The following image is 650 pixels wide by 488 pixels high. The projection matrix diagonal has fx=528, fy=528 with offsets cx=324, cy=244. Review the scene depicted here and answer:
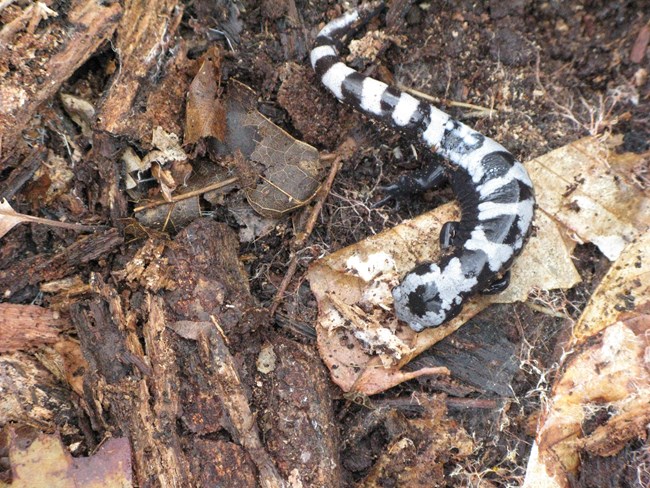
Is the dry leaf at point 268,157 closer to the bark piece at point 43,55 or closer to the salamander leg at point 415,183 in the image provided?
the salamander leg at point 415,183

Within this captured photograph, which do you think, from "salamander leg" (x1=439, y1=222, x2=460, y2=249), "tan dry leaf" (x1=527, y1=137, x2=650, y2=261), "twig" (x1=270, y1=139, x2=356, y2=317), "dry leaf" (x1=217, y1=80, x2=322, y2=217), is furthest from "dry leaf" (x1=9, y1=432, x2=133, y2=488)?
"tan dry leaf" (x1=527, y1=137, x2=650, y2=261)

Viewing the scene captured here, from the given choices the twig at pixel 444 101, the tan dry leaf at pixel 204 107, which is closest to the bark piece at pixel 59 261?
the tan dry leaf at pixel 204 107

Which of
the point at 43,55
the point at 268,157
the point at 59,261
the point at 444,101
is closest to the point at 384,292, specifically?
the point at 268,157

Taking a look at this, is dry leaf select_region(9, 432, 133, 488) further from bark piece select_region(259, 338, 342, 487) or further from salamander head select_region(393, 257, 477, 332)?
salamander head select_region(393, 257, 477, 332)

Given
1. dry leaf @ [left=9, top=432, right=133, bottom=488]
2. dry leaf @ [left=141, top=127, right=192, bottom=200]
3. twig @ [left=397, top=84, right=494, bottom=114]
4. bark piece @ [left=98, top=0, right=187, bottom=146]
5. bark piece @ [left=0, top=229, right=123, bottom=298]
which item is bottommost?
dry leaf @ [left=9, top=432, right=133, bottom=488]

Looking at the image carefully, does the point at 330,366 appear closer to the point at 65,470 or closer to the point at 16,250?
the point at 65,470

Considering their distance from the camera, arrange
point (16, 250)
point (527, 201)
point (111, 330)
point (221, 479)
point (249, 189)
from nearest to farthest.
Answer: point (221, 479), point (111, 330), point (16, 250), point (249, 189), point (527, 201)

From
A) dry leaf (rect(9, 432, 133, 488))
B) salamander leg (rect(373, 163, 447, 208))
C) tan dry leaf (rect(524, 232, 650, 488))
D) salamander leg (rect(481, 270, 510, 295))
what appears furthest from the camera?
salamander leg (rect(373, 163, 447, 208))

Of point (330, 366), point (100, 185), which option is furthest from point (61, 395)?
point (330, 366)
